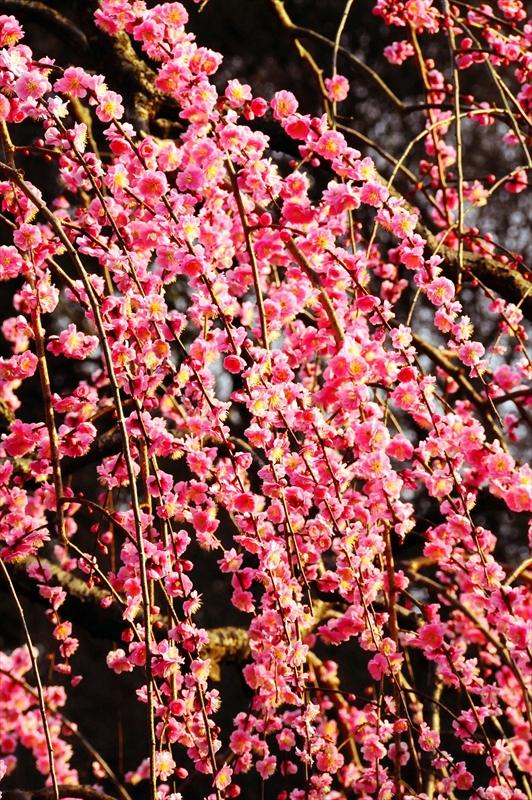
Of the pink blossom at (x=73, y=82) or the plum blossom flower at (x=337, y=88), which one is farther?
the plum blossom flower at (x=337, y=88)

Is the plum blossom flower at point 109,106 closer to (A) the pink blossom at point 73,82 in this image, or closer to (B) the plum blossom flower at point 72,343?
(A) the pink blossom at point 73,82

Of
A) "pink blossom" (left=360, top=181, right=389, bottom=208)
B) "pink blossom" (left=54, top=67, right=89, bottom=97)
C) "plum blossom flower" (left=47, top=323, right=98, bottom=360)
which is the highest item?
"pink blossom" (left=360, top=181, right=389, bottom=208)

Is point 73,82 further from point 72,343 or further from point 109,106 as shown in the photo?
point 72,343

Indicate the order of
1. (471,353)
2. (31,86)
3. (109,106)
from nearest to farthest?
(31,86) → (109,106) → (471,353)

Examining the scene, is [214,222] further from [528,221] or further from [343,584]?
[528,221]

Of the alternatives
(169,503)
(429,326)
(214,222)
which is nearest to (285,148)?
(214,222)

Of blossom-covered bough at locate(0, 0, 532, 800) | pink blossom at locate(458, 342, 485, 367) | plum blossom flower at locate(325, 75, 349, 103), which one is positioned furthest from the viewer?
plum blossom flower at locate(325, 75, 349, 103)

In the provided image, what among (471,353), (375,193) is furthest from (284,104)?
(471,353)

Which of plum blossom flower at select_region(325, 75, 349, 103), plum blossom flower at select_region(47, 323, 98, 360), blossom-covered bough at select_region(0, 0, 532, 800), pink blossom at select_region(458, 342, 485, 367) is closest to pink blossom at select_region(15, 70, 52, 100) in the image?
blossom-covered bough at select_region(0, 0, 532, 800)

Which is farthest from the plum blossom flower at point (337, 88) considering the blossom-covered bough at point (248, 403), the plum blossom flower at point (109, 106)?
the plum blossom flower at point (109, 106)

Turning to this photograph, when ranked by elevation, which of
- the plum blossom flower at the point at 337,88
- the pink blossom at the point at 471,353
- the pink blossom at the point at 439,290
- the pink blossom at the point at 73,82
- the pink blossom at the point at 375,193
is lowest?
the pink blossom at the point at 471,353

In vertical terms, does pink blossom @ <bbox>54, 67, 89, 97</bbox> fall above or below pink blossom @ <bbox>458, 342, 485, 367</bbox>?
above

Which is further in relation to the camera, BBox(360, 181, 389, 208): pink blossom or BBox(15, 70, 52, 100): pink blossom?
BBox(360, 181, 389, 208): pink blossom

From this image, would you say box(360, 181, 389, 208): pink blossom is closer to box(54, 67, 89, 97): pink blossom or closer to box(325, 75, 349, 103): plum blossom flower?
box(54, 67, 89, 97): pink blossom
